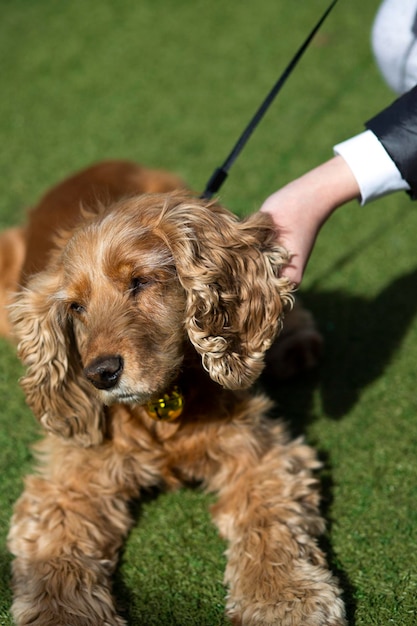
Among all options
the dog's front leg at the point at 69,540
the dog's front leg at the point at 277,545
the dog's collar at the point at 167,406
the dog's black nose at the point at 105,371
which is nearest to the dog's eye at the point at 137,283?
the dog's black nose at the point at 105,371

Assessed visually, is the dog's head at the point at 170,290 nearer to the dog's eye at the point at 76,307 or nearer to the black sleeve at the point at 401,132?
the dog's eye at the point at 76,307

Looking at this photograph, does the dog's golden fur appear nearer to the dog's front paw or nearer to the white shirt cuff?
the dog's front paw

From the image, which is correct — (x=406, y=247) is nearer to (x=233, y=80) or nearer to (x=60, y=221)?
(x=60, y=221)

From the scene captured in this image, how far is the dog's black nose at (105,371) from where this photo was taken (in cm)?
227

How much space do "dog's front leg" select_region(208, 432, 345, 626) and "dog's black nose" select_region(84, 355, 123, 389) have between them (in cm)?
84

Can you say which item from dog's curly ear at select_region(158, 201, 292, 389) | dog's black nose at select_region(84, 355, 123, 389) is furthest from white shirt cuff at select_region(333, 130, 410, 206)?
dog's black nose at select_region(84, 355, 123, 389)

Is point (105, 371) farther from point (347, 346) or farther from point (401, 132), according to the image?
point (347, 346)

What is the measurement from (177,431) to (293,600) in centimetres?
73

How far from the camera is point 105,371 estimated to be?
89.3 inches

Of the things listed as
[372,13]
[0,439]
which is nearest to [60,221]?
[0,439]

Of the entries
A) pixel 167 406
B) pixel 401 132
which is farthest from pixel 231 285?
pixel 401 132

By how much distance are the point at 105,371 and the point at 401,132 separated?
1314 mm

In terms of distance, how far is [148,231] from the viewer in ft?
8.37

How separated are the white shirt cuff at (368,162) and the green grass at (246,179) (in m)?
1.12
